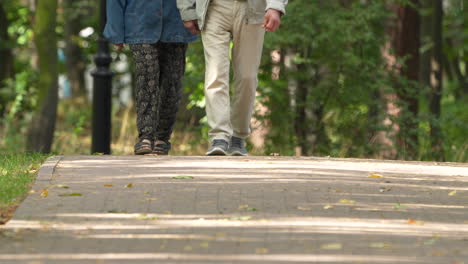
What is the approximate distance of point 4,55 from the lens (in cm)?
2222

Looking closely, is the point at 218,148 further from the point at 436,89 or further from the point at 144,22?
the point at 436,89

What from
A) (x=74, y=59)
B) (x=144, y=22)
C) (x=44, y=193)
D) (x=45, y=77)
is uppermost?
(x=144, y=22)

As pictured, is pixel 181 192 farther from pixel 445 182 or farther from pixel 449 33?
pixel 449 33

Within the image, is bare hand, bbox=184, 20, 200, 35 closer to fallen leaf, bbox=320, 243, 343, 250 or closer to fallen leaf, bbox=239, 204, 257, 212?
fallen leaf, bbox=239, 204, 257, 212

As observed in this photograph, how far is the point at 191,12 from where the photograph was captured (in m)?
9.61

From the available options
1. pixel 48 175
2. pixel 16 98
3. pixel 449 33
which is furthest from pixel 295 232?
pixel 449 33

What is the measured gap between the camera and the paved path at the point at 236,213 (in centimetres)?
572

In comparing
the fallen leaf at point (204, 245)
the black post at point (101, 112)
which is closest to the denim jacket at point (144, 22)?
the black post at point (101, 112)

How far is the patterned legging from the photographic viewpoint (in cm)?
984

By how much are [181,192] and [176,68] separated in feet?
9.37

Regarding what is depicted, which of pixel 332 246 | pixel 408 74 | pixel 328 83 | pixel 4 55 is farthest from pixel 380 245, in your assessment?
pixel 4 55

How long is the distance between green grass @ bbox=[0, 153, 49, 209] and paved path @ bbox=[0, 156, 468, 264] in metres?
0.12

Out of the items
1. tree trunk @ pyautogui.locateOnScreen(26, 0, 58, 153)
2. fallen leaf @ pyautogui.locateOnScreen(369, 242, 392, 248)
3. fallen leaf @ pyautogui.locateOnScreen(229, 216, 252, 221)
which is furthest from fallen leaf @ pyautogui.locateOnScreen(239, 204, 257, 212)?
tree trunk @ pyautogui.locateOnScreen(26, 0, 58, 153)

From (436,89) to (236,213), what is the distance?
45.4 feet
